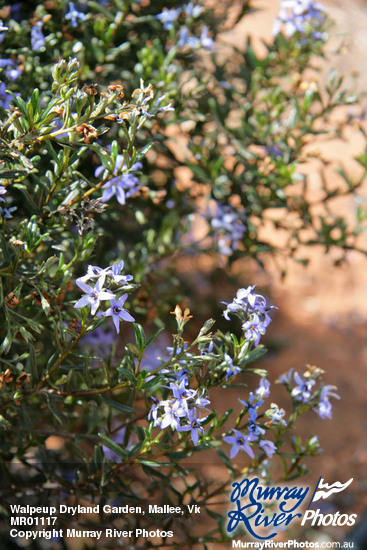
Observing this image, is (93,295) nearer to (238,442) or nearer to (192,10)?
(238,442)

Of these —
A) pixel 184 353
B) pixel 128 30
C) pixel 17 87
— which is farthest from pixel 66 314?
pixel 128 30

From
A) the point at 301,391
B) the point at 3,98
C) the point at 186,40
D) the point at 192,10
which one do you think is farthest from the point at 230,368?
the point at 192,10

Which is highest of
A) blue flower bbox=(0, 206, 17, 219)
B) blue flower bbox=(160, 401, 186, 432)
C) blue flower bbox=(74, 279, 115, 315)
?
blue flower bbox=(0, 206, 17, 219)

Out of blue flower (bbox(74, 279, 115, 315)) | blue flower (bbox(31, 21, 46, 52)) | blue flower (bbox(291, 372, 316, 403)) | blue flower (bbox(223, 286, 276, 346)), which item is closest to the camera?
blue flower (bbox(74, 279, 115, 315))

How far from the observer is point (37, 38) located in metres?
2.01

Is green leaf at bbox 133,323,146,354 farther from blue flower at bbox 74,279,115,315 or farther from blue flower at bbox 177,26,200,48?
blue flower at bbox 177,26,200,48

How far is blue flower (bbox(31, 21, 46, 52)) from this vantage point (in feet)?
6.57

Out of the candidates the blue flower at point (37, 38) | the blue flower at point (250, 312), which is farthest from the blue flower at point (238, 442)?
the blue flower at point (37, 38)

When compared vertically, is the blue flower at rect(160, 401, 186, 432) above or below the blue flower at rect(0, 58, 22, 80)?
below

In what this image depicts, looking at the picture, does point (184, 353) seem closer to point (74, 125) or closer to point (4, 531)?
point (74, 125)

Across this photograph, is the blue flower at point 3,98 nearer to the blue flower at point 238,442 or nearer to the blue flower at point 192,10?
the blue flower at point 192,10

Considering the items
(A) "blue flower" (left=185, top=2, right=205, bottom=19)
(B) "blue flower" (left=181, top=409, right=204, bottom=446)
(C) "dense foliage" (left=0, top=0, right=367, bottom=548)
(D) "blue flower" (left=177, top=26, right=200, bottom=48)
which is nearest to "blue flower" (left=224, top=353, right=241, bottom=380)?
(C) "dense foliage" (left=0, top=0, right=367, bottom=548)

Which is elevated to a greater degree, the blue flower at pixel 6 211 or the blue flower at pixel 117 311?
the blue flower at pixel 6 211

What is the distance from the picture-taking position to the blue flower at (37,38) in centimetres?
200
